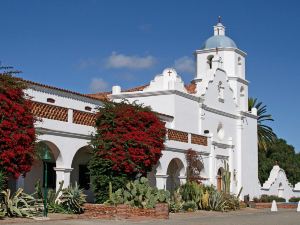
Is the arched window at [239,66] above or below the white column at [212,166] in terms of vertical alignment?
above

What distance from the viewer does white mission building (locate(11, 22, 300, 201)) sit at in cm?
2438

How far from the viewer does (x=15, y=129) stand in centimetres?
2005

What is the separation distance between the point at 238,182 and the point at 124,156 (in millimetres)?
19821

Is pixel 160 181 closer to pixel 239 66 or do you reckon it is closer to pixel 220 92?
pixel 220 92

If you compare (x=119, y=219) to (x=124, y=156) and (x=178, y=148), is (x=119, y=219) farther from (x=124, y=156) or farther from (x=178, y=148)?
(x=178, y=148)

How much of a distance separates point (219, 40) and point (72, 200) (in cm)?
2597

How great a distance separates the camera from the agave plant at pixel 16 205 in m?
19.5

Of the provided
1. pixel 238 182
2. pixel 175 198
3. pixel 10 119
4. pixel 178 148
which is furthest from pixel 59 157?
pixel 238 182

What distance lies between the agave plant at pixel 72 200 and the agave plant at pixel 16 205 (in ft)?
6.65

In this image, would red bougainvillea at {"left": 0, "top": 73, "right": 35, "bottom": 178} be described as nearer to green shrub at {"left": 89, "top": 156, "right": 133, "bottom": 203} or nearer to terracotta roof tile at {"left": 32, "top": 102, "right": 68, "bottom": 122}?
terracotta roof tile at {"left": 32, "top": 102, "right": 68, "bottom": 122}

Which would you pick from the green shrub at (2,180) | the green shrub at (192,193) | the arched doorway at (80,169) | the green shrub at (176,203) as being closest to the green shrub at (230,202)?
the green shrub at (192,193)

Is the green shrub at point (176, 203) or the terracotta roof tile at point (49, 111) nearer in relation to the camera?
the terracotta roof tile at point (49, 111)

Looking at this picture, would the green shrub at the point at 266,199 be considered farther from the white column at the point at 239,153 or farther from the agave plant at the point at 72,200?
the agave plant at the point at 72,200

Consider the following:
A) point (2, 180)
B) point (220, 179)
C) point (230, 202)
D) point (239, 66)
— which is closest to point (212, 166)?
point (220, 179)
